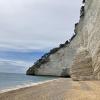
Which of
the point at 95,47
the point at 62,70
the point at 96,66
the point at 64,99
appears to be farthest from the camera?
the point at 62,70

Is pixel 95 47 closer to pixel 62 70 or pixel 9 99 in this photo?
pixel 9 99

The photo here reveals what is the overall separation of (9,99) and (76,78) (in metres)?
11.9

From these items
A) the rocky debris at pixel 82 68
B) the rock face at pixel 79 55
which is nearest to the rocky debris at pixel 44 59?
the rock face at pixel 79 55

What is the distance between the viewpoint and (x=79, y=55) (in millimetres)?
26172

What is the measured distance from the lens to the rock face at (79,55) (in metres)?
25.3

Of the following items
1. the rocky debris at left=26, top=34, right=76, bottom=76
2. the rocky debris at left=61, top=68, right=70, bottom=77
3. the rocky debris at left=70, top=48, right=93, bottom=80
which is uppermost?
the rocky debris at left=26, top=34, right=76, bottom=76

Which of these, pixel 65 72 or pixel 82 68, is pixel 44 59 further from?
pixel 82 68

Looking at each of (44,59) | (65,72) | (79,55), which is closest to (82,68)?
(79,55)

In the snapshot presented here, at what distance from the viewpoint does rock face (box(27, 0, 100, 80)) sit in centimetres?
2527

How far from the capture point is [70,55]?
2598 inches

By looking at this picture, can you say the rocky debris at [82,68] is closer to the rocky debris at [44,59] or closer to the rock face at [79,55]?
the rock face at [79,55]

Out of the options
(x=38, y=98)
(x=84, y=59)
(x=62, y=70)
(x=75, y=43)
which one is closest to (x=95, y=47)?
(x=84, y=59)

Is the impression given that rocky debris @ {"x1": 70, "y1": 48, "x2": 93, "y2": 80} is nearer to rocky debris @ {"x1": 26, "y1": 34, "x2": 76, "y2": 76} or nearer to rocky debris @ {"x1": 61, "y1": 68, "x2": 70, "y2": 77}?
rocky debris @ {"x1": 61, "y1": 68, "x2": 70, "y2": 77}

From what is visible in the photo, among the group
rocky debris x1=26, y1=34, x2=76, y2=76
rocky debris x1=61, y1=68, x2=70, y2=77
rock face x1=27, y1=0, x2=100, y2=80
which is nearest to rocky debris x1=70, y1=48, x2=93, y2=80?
rock face x1=27, y1=0, x2=100, y2=80
